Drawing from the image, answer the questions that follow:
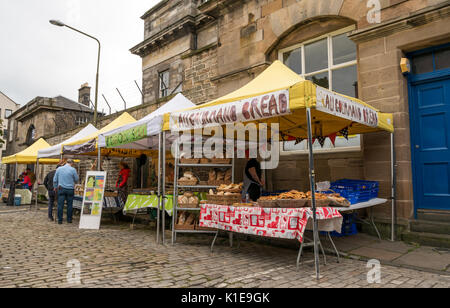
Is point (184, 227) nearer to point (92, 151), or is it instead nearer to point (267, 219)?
point (267, 219)

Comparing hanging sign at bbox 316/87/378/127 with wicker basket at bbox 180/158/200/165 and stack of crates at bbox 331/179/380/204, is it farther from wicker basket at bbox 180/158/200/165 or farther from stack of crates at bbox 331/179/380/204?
wicker basket at bbox 180/158/200/165

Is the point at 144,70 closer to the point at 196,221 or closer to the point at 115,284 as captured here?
the point at 196,221

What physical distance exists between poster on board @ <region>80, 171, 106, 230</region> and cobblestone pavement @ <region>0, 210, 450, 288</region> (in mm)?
1542

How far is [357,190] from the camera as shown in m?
5.57

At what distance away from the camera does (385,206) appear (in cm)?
633

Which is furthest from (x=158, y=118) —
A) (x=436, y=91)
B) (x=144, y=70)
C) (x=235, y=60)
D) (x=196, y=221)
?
(x=144, y=70)

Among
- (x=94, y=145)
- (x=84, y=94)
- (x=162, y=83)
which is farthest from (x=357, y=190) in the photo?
(x=84, y=94)

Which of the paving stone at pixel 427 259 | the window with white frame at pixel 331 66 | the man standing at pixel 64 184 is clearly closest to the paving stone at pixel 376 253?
the paving stone at pixel 427 259

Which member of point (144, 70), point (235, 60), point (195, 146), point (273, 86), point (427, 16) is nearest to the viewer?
point (273, 86)

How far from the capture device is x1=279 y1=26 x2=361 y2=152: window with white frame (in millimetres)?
7367

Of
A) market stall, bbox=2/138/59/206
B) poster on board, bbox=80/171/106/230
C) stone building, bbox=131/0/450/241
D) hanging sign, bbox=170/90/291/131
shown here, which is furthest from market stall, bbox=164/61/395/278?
market stall, bbox=2/138/59/206

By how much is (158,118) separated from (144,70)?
14525 mm

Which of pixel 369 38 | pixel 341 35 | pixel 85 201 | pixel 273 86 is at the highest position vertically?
pixel 341 35

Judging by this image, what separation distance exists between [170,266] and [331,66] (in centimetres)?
592
